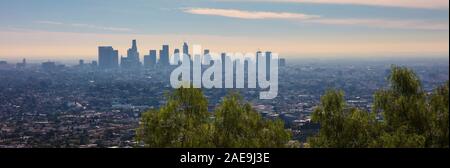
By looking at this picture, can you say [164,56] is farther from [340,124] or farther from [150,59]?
[340,124]

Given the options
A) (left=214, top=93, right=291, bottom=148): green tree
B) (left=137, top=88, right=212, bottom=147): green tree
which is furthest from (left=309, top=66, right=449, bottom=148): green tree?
(left=137, top=88, right=212, bottom=147): green tree

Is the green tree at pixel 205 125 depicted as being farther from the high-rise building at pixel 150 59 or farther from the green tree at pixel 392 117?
the high-rise building at pixel 150 59

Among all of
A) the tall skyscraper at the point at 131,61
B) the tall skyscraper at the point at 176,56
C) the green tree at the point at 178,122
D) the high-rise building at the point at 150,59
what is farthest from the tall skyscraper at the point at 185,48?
the green tree at the point at 178,122

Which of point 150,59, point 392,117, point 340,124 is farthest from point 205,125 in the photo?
point 150,59

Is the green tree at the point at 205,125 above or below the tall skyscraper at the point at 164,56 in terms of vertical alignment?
below

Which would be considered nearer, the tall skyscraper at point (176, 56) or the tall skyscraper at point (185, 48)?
the tall skyscraper at point (185, 48)
